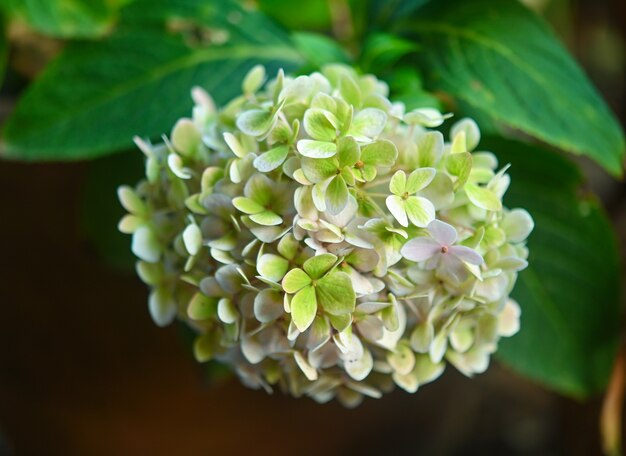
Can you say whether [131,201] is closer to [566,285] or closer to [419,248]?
[419,248]

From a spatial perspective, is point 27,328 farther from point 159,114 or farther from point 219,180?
point 219,180

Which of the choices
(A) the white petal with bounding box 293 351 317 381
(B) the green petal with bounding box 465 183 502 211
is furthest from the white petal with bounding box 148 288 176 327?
(B) the green petal with bounding box 465 183 502 211

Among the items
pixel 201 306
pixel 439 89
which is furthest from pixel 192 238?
pixel 439 89

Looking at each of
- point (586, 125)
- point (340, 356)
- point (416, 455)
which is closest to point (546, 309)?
point (586, 125)

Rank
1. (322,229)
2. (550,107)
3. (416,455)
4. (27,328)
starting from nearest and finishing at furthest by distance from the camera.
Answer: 1. (322,229)
2. (550,107)
3. (27,328)
4. (416,455)

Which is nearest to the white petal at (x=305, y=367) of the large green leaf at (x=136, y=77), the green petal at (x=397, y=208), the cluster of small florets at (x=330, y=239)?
the cluster of small florets at (x=330, y=239)
